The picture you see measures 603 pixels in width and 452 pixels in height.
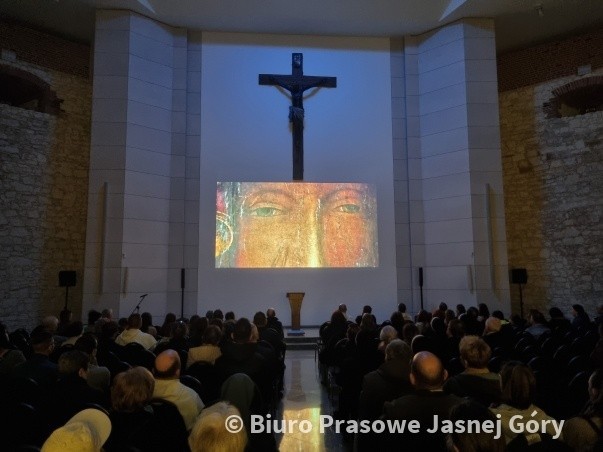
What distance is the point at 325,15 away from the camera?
1015 centimetres

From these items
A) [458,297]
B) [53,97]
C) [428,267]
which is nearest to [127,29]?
[53,97]

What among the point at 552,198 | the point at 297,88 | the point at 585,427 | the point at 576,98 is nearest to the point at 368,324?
the point at 585,427

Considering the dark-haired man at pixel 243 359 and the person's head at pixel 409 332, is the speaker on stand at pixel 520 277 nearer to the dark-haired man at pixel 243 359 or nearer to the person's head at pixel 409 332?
the person's head at pixel 409 332

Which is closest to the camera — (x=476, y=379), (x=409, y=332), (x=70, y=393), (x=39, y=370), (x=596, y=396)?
(x=596, y=396)

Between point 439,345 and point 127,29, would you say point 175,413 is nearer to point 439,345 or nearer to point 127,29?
point 439,345

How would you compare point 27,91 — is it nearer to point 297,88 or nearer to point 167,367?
point 297,88

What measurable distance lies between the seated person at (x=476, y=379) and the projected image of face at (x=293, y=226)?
7.27 metres

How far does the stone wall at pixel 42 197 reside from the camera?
8.91 meters

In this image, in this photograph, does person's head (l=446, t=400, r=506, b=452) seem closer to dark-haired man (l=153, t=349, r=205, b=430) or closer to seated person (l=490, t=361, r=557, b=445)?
seated person (l=490, t=361, r=557, b=445)

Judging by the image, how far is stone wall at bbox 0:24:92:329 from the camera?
8.91m

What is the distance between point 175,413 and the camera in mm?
2188

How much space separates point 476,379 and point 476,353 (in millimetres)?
155

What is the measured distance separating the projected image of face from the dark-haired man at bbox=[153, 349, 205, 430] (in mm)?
7332

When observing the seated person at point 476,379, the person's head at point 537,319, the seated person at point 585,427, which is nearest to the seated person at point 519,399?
the seated person at point 585,427
